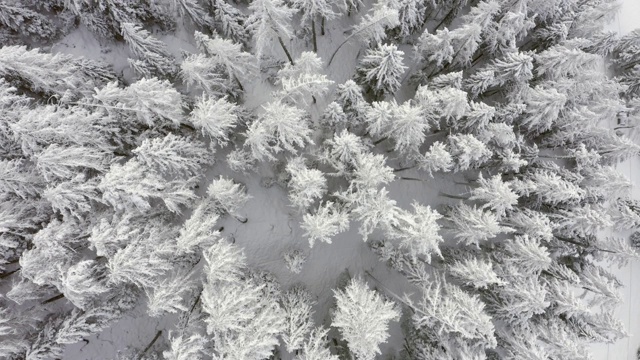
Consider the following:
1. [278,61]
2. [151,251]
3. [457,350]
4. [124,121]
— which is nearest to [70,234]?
[151,251]

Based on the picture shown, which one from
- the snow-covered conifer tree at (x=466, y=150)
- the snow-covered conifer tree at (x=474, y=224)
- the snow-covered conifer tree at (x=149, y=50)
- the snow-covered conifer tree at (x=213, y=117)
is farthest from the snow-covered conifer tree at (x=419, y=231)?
the snow-covered conifer tree at (x=149, y=50)

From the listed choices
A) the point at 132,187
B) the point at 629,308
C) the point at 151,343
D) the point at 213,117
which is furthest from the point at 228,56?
the point at 629,308

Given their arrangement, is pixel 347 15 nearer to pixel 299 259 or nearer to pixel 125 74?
pixel 125 74

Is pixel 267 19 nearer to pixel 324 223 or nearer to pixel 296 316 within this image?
pixel 324 223

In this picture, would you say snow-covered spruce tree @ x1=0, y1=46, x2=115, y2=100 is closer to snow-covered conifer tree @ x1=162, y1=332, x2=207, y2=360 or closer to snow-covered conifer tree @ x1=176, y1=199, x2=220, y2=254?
snow-covered conifer tree @ x1=176, y1=199, x2=220, y2=254

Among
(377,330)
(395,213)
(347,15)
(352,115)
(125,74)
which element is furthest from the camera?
(347,15)

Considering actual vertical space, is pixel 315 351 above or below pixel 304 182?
below
